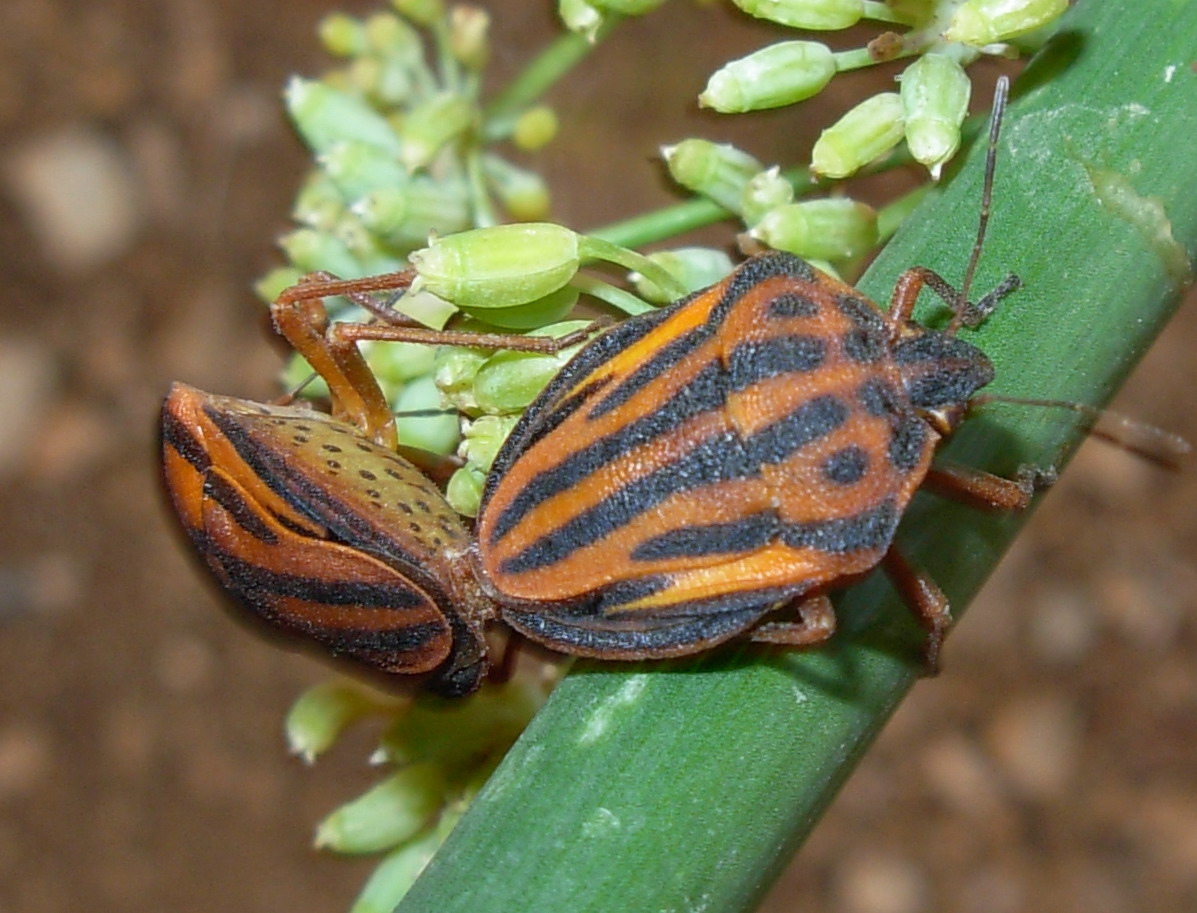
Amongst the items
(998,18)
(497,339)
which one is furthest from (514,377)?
(998,18)

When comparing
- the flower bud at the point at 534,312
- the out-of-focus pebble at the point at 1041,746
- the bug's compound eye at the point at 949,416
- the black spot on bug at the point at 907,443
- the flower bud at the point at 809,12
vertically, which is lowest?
the out-of-focus pebble at the point at 1041,746

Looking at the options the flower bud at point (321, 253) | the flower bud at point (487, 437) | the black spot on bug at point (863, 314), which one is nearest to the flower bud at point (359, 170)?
the flower bud at point (321, 253)

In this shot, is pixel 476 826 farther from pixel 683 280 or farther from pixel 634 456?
pixel 683 280

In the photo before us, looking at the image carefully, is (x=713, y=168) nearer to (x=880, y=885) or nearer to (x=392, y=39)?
(x=392, y=39)

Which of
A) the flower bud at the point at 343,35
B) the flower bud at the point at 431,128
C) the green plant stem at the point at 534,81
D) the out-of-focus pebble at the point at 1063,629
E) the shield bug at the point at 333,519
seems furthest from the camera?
the out-of-focus pebble at the point at 1063,629

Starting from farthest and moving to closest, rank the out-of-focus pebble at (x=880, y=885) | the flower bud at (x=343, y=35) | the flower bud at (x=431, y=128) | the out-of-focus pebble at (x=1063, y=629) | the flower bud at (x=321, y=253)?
the out-of-focus pebble at (x=1063, y=629)
the out-of-focus pebble at (x=880, y=885)
the flower bud at (x=343, y=35)
the flower bud at (x=321, y=253)
the flower bud at (x=431, y=128)

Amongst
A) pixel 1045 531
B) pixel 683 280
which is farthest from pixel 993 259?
pixel 1045 531

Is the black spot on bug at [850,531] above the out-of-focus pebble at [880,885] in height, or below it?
above

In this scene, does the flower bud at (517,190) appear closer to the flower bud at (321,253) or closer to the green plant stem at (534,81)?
the green plant stem at (534,81)
